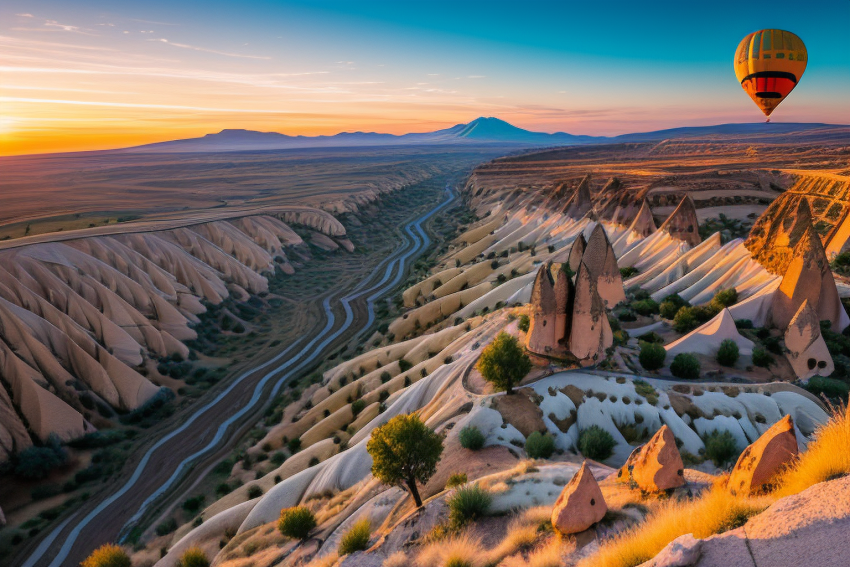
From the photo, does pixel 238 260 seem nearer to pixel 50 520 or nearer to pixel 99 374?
pixel 99 374

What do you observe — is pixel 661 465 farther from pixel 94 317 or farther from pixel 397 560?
pixel 94 317

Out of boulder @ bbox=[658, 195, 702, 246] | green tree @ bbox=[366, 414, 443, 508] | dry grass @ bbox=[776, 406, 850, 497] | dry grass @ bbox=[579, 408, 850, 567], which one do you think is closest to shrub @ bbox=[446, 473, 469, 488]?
green tree @ bbox=[366, 414, 443, 508]

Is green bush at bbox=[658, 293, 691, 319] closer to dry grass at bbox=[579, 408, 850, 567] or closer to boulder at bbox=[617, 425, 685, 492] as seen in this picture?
boulder at bbox=[617, 425, 685, 492]

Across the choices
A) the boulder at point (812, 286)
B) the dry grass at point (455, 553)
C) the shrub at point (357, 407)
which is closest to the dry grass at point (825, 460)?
the dry grass at point (455, 553)

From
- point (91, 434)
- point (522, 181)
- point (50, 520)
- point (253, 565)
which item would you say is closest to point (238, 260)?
point (91, 434)

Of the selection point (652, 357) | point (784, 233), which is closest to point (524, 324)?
point (652, 357)
